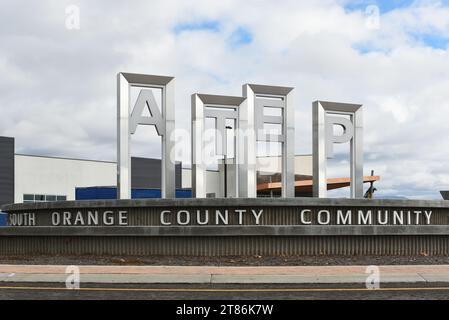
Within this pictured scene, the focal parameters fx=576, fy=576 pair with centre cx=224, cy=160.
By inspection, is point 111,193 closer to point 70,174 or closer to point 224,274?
point 70,174

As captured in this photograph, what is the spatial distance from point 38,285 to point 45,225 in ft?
24.1

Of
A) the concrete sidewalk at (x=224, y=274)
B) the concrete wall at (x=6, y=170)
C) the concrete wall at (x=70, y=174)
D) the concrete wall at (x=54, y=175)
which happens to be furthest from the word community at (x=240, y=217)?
the concrete wall at (x=54, y=175)

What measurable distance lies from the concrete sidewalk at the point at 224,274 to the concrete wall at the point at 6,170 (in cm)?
4461

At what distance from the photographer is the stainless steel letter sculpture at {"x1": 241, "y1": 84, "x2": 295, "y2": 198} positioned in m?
20.1

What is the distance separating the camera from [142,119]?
1939cm

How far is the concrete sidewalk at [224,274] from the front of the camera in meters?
13.1

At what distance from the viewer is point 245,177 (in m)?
20.1

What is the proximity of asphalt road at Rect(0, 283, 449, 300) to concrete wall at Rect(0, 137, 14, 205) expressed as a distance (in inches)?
1866

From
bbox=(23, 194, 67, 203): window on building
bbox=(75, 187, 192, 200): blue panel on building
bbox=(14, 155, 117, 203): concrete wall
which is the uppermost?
bbox=(14, 155, 117, 203): concrete wall

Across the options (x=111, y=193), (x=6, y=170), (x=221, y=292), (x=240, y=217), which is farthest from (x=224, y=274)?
(x=6, y=170)

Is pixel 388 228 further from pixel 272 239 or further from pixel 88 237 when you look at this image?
pixel 88 237

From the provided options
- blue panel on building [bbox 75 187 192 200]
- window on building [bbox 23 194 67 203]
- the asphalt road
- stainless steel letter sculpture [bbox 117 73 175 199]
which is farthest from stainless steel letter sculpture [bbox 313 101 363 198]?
window on building [bbox 23 194 67 203]

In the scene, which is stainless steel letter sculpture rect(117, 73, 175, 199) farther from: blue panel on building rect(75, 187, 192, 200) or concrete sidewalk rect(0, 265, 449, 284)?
blue panel on building rect(75, 187, 192, 200)
